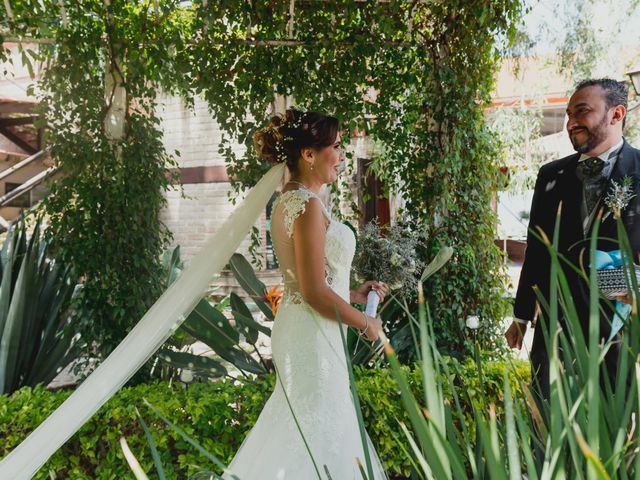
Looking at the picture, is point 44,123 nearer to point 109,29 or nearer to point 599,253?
point 109,29

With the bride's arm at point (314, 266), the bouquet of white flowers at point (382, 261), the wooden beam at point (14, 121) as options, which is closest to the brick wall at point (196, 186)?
the wooden beam at point (14, 121)

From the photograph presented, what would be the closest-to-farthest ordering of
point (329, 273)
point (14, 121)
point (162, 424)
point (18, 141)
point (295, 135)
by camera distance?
point (329, 273) < point (295, 135) < point (162, 424) < point (14, 121) < point (18, 141)

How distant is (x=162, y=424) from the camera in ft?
9.96

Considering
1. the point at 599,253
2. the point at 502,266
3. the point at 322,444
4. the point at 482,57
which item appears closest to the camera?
the point at 599,253

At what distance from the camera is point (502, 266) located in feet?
14.2

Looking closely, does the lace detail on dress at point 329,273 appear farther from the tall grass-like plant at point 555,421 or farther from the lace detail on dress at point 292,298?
the tall grass-like plant at point 555,421

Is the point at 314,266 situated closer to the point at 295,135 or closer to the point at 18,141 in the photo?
the point at 295,135

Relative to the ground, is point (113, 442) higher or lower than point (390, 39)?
lower

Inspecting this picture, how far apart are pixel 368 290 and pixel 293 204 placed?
0.61 m

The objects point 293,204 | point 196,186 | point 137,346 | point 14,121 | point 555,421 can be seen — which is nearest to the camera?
point 555,421

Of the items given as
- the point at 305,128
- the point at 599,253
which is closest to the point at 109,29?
the point at 305,128

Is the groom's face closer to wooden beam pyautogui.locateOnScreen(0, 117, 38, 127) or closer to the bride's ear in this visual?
the bride's ear

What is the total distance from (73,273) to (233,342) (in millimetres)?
1316

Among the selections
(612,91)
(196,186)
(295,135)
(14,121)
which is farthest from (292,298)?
(14,121)
